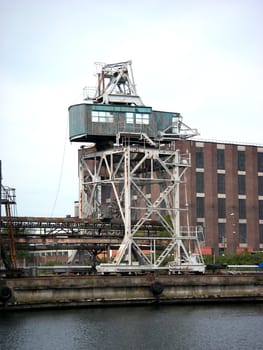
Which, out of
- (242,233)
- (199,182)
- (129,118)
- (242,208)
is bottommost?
(242,233)

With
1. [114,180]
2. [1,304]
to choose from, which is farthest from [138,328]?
[114,180]

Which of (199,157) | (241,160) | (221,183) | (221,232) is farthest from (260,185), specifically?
(199,157)

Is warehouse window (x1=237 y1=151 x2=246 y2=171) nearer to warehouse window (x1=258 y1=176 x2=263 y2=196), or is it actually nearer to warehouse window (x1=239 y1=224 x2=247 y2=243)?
warehouse window (x1=258 y1=176 x2=263 y2=196)

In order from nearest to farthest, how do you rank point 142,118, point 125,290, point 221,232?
point 125,290 < point 142,118 < point 221,232

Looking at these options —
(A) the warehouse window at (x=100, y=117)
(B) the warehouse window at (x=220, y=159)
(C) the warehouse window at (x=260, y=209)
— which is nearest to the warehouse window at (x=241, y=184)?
(C) the warehouse window at (x=260, y=209)

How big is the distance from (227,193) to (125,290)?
63459 millimetres

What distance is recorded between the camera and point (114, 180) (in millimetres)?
77062

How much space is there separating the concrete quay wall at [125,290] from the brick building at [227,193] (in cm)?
5026

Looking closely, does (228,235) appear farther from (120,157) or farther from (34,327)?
(34,327)

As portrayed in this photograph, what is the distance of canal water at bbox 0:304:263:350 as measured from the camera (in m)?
49.2

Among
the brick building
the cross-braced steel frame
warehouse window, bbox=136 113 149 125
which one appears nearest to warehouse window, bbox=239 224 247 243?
the brick building

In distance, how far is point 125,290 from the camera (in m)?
69.4

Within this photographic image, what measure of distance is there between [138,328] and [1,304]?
1440 cm

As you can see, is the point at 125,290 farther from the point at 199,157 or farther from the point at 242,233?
the point at 242,233
